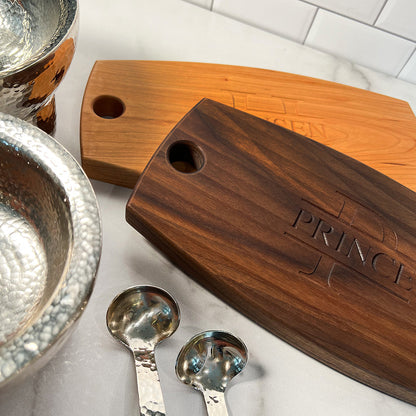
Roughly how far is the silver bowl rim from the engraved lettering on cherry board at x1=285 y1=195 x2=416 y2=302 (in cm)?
28

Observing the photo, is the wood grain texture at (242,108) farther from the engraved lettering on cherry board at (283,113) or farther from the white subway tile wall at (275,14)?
the white subway tile wall at (275,14)

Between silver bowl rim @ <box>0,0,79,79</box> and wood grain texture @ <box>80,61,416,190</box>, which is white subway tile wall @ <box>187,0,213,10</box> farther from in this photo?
silver bowl rim @ <box>0,0,79,79</box>

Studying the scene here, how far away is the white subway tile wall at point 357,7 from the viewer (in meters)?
0.71

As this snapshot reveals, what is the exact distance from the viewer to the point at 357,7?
0.72 m

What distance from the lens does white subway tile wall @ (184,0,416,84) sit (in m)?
0.72

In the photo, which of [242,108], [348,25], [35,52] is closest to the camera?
[35,52]

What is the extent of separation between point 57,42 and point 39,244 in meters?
0.17

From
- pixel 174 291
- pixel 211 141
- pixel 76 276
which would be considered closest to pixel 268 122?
pixel 211 141

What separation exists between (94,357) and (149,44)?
47cm

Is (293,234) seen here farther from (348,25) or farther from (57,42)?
(348,25)

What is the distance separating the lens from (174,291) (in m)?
0.52

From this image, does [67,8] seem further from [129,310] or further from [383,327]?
[383,327]

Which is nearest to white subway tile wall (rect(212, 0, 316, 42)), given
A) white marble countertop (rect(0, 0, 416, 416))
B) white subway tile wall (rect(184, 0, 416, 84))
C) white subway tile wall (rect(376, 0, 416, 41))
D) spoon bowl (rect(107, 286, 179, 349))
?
white subway tile wall (rect(184, 0, 416, 84))

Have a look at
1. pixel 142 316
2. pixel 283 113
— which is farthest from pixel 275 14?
pixel 142 316
